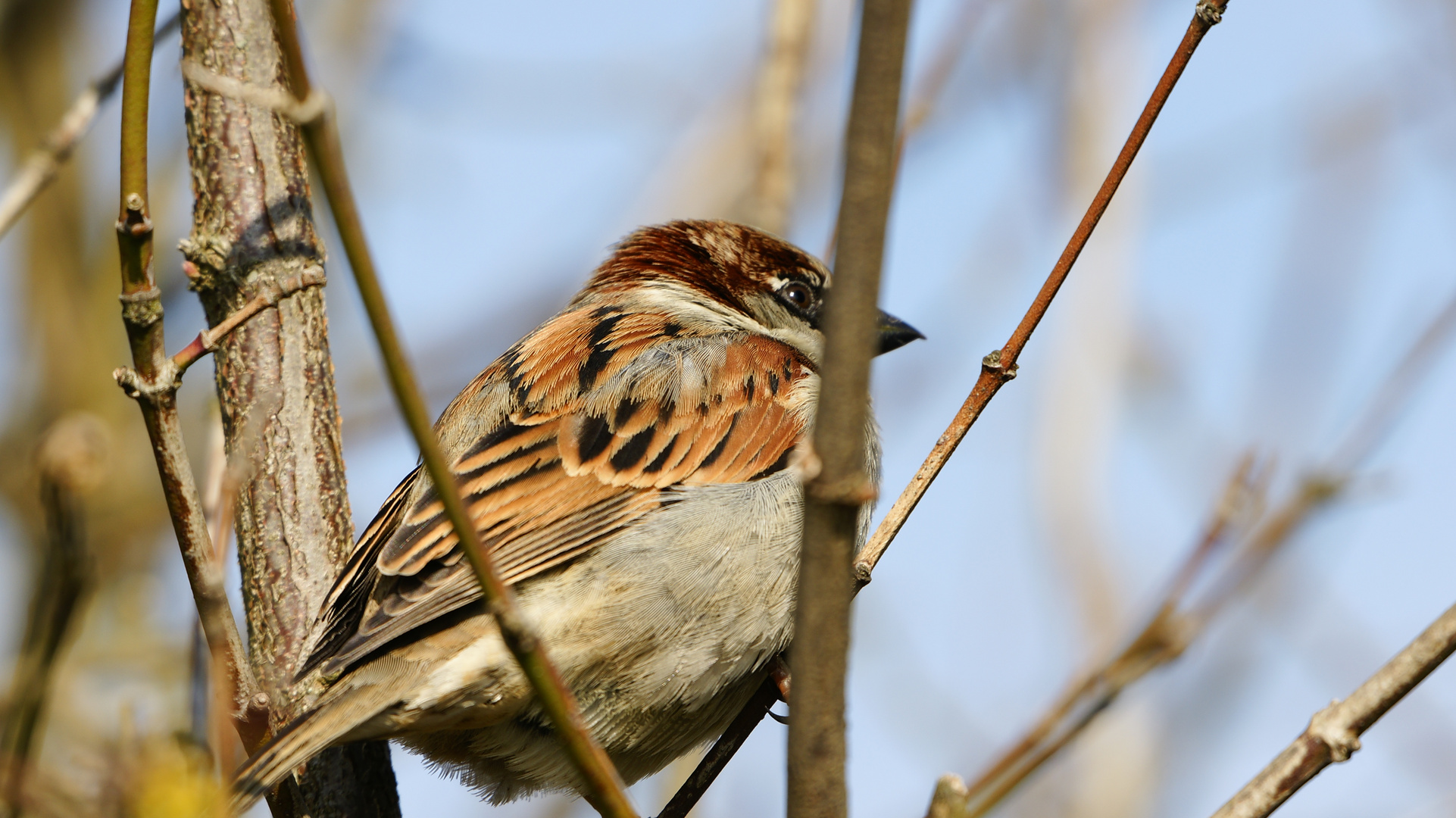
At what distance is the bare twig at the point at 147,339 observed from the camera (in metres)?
2.46

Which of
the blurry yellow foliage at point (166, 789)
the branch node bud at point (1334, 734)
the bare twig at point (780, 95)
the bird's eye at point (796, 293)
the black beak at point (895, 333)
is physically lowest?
the blurry yellow foliage at point (166, 789)

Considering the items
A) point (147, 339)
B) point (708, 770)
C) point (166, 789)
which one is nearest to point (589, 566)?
point (708, 770)

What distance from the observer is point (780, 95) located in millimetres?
4598

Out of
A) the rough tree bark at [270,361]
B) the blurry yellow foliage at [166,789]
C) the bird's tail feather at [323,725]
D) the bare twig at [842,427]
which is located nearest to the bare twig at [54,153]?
the rough tree bark at [270,361]

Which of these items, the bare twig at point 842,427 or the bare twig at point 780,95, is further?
the bare twig at point 780,95

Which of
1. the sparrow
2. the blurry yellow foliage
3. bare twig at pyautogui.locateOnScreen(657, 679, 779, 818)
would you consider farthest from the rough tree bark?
the blurry yellow foliage

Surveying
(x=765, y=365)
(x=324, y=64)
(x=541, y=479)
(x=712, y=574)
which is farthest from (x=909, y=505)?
(x=324, y=64)

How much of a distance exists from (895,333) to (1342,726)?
2.85 m

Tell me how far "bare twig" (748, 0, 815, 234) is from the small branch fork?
203 centimetres

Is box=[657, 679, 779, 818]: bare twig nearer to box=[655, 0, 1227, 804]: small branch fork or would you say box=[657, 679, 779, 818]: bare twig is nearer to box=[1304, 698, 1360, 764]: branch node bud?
box=[655, 0, 1227, 804]: small branch fork

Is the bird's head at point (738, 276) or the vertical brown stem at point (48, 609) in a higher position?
the bird's head at point (738, 276)

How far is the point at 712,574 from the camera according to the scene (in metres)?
3.40

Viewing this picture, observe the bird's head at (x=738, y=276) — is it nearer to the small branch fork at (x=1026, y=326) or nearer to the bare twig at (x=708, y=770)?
the bare twig at (x=708, y=770)

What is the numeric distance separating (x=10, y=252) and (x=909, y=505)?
678 centimetres
